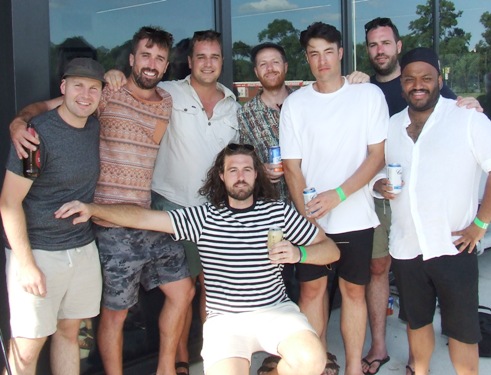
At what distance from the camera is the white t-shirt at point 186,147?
3.43 m

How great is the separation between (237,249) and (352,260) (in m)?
0.76

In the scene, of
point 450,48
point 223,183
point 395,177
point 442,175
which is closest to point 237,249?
point 223,183

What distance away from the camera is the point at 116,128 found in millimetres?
3014

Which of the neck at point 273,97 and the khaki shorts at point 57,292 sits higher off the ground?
the neck at point 273,97

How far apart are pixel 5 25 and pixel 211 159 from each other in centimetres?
134

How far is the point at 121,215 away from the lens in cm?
289

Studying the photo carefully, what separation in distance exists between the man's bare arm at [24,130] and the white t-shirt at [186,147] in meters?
0.83

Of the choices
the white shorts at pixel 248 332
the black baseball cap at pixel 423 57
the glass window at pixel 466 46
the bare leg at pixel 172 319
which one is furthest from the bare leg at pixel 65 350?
the glass window at pixel 466 46

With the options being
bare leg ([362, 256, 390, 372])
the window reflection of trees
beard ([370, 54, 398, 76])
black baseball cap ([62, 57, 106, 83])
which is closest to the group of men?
black baseball cap ([62, 57, 106, 83])

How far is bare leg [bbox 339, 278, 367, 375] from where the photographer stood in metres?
3.40

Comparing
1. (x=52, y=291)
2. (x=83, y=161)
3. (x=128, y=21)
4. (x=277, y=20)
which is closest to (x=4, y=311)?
(x=52, y=291)

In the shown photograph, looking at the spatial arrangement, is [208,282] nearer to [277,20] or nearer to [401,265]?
[401,265]

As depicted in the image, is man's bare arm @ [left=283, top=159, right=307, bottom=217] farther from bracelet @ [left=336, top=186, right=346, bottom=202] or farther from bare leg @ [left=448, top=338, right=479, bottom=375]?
bare leg @ [left=448, top=338, right=479, bottom=375]

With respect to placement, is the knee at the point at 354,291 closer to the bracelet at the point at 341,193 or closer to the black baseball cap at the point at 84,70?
the bracelet at the point at 341,193
